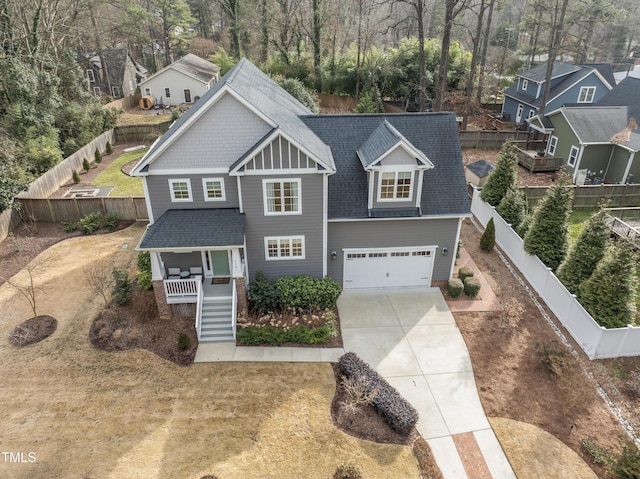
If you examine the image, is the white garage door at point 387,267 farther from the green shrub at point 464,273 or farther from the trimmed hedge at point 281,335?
the trimmed hedge at point 281,335

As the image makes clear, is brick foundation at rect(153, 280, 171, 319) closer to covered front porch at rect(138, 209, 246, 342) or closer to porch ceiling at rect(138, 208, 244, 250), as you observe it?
covered front porch at rect(138, 209, 246, 342)

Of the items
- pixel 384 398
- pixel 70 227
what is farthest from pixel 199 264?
pixel 70 227

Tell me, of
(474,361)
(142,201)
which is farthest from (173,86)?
(474,361)

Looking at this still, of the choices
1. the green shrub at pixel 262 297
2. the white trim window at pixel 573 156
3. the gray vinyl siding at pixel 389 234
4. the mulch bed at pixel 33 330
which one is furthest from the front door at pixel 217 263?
the white trim window at pixel 573 156

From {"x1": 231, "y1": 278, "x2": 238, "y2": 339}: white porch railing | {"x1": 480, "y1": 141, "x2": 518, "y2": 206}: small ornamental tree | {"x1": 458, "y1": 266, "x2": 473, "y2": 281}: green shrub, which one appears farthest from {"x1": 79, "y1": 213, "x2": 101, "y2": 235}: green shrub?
{"x1": 480, "y1": 141, "x2": 518, "y2": 206}: small ornamental tree

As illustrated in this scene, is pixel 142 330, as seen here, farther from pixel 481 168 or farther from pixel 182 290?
pixel 481 168

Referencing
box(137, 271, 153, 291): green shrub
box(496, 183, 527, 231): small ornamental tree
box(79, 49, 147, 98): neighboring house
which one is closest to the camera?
box(137, 271, 153, 291): green shrub
